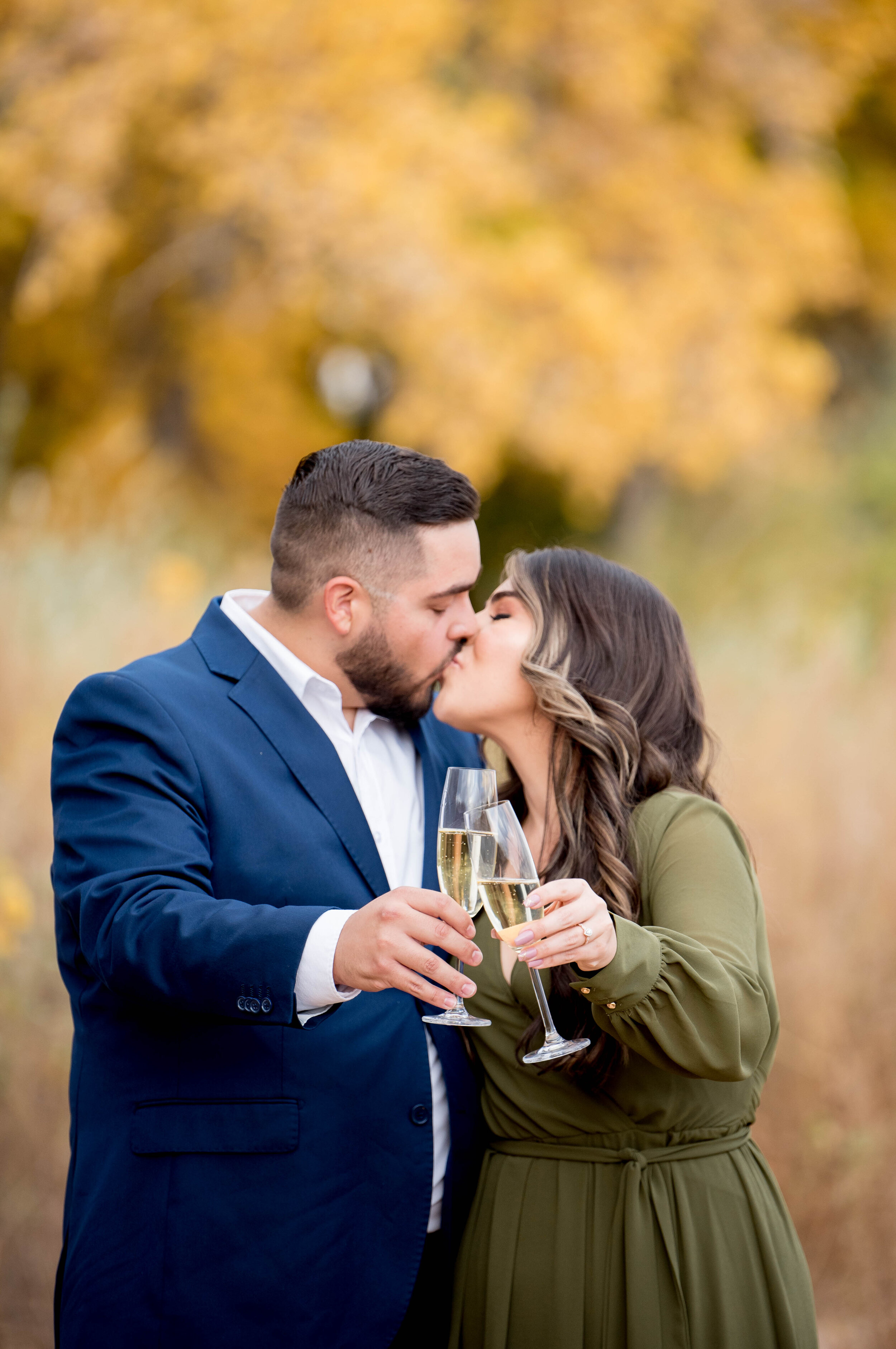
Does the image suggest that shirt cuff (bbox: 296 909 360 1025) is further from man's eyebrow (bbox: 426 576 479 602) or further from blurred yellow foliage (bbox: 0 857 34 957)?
blurred yellow foliage (bbox: 0 857 34 957)

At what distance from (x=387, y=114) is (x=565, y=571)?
5737 mm

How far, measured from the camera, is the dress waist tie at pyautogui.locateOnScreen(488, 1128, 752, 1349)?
2.18 meters

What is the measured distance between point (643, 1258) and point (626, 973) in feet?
2.47

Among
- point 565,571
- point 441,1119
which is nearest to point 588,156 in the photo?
point 565,571

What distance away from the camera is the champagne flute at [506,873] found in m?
1.78

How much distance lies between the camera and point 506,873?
5.87ft

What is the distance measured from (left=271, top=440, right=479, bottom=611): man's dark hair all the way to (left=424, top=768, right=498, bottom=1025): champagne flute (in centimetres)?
102

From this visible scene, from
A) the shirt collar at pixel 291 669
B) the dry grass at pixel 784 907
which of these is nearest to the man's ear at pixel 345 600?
the shirt collar at pixel 291 669

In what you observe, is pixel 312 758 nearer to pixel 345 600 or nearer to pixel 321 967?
pixel 345 600

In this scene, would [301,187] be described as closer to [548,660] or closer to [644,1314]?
[548,660]

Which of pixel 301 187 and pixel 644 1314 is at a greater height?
pixel 301 187

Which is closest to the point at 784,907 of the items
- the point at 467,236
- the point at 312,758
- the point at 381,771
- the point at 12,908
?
the point at 381,771

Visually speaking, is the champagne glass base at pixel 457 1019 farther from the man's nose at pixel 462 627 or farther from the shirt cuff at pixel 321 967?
the man's nose at pixel 462 627

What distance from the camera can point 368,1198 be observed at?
2.34 metres
